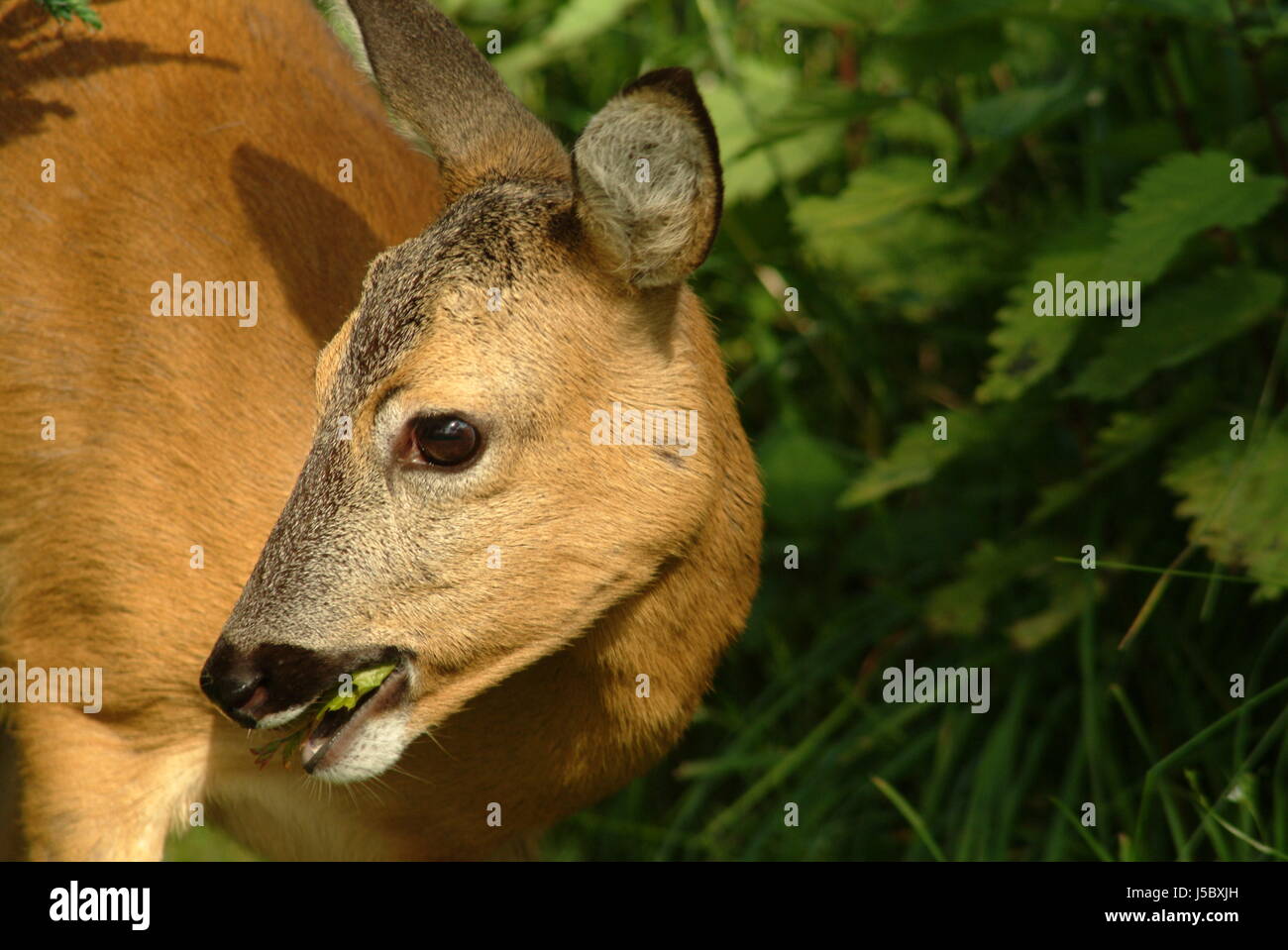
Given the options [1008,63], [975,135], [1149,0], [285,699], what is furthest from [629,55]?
[285,699]

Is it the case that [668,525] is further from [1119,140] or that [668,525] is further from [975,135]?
[1119,140]

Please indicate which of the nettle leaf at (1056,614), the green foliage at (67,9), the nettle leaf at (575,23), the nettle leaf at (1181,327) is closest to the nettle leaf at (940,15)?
the nettle leaf at (1181,327)

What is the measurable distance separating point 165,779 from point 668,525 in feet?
5.07

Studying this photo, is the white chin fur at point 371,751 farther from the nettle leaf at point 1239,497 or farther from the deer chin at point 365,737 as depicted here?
the nettle leaf at point 1239,497

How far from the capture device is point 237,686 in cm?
311

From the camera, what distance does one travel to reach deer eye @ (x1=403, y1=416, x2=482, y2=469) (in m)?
3.18

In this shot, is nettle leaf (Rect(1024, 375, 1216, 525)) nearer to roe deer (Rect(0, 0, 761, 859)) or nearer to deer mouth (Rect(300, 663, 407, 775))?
roe deer (Rect(0, 0, 761, 859))

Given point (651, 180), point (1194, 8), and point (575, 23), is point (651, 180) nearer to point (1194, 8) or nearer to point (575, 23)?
point (1194, 8)

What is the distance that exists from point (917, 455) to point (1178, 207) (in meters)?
1.22

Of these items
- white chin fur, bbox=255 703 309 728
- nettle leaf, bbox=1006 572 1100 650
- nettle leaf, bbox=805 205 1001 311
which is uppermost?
nettle leaf, bbox=805 205 1001 311

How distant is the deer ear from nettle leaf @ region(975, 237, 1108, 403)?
130 centimetres

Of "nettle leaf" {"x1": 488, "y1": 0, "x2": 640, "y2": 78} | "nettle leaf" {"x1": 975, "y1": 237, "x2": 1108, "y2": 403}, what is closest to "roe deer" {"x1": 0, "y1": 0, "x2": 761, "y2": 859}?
"nettle leaf" {"x1": 488, "y1": 0, "x2": 640, "y2": 78}

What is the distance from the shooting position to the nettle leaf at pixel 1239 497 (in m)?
4.01

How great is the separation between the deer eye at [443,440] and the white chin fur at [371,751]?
0.52 meters
